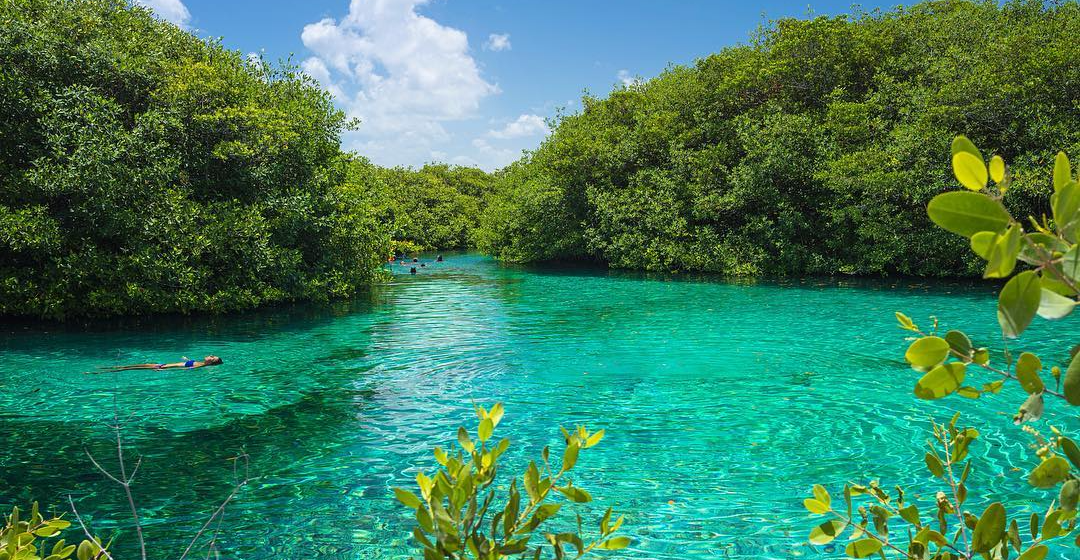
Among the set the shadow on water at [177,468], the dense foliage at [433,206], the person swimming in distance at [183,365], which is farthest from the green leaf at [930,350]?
the dense foliage at [433,206]

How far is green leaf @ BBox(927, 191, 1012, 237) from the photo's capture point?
0.97 meters

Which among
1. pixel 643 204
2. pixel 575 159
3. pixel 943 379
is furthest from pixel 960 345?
pixel 575 159

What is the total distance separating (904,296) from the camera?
19.3m

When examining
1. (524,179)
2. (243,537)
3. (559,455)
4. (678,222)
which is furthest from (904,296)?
(524,179)

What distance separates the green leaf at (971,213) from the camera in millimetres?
969

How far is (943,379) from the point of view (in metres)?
1.24

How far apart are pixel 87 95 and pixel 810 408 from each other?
1713 cm

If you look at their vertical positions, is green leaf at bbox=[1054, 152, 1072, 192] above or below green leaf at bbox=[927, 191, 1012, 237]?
above

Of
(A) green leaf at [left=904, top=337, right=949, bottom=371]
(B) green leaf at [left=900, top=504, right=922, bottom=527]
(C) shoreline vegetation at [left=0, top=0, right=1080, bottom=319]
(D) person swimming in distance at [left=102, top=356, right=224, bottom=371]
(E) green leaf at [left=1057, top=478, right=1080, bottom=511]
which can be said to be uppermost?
(C) shoreline vegetation at [left=0, top=0, right=1080, bottom=319]

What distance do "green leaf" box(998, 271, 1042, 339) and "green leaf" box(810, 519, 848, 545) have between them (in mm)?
936

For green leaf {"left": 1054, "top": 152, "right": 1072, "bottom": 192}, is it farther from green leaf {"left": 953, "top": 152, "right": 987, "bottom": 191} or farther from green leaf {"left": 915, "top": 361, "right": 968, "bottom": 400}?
green leaf {"left": 915, "top": 361, "right": 968, "bottom": 400}

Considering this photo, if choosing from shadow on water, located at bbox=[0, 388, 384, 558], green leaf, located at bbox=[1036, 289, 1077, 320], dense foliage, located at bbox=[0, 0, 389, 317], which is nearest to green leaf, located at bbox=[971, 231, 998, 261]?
green leaf, located at bbox=[1036, 289, 1077, 320]

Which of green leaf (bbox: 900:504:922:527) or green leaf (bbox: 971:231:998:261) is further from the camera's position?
green leaf (bbox: 900:504:922:527)

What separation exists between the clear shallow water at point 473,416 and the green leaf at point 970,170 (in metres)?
4.55
